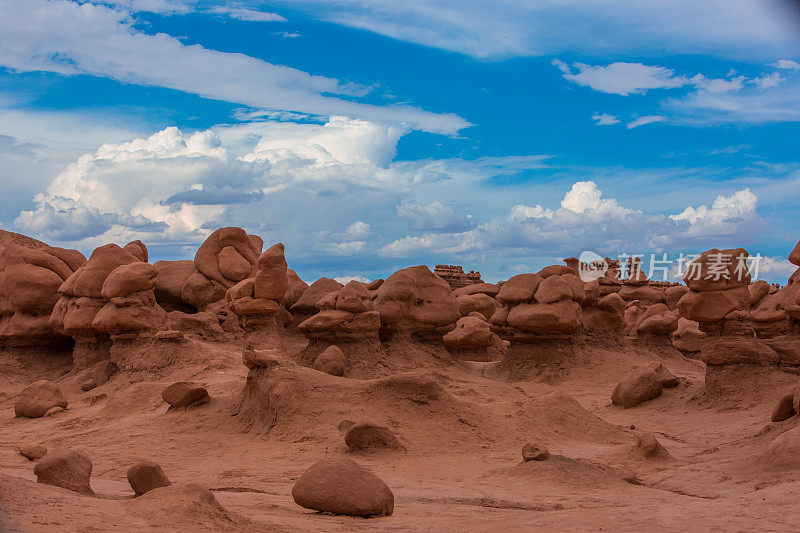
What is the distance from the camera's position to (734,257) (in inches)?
455

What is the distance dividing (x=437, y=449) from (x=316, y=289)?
9.50 meters

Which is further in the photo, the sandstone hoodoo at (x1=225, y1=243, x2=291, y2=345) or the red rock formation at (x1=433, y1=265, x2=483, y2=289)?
the red rock formation at (x1=433, y1=265, x2=483, y2=289)

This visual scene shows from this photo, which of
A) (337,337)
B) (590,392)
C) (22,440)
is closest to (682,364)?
(590,392)

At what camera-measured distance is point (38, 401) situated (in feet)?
39.5

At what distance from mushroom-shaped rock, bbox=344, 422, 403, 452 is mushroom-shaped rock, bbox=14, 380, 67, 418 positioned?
6215 millimetres

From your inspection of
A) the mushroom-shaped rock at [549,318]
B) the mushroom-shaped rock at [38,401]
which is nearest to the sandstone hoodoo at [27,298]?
the mushroom-shaped rock at [38,401]

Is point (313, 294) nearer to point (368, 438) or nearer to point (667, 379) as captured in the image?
point (667, 379)

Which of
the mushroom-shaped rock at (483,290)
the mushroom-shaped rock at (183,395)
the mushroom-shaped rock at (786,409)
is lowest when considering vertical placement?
the mushroom-shaped rock at (183,395)

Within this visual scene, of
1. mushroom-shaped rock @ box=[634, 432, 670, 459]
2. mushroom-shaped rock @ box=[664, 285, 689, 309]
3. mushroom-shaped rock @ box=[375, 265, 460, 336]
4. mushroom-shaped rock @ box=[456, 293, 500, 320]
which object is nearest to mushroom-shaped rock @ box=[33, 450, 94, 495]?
mushroom-shaped rock @ box=[634, 432, 670, 459]

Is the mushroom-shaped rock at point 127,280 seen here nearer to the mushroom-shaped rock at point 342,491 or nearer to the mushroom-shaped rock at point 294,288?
the mushroom-shaped rock at point 294,288

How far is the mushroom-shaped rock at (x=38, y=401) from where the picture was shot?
1201 centimetres

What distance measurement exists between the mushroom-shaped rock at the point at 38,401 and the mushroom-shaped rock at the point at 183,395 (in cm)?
278

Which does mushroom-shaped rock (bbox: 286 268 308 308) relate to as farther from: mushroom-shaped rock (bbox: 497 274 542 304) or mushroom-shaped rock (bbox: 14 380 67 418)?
mushroom-shaped rock (bbox: 14 380 67 418)

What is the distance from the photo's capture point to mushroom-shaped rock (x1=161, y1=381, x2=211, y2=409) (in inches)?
413
